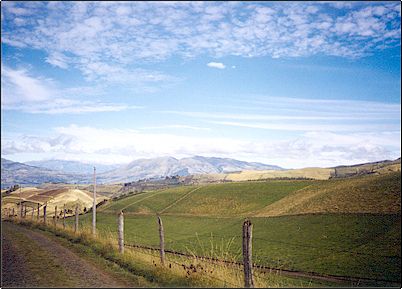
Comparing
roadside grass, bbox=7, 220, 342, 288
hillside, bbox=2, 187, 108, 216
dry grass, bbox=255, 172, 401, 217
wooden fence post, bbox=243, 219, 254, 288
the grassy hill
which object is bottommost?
hillside, bbox=2, 187, 108, 216

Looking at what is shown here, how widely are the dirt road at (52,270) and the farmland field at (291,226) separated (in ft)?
20.6

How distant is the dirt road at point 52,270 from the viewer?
18.3 m

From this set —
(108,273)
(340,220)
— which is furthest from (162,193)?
(108,273)

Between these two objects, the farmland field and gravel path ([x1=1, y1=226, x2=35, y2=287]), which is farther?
the farmland field

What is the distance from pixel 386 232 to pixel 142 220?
6774 cm

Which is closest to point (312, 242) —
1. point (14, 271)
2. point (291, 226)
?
point (291, 226)

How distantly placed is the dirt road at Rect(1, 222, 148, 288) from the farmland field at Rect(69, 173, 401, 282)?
6287mm

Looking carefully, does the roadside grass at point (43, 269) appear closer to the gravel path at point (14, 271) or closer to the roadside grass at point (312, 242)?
the gravel path at point (14, 271)

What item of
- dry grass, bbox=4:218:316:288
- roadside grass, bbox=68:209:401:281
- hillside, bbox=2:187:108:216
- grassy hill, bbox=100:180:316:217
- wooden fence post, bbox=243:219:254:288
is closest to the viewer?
wooden fence post, bbox=243:219:254:288

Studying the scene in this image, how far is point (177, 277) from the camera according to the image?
718 inches

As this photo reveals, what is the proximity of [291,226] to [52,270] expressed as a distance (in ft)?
179

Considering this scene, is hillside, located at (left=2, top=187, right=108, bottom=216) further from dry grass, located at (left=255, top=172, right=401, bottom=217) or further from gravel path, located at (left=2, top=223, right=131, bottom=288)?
gravel path, located at (left=2, top=223, right=131, bottom=288)

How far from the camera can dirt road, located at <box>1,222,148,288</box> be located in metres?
18.3

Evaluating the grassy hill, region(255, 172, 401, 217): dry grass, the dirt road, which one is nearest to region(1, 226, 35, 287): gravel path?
the dirt road
